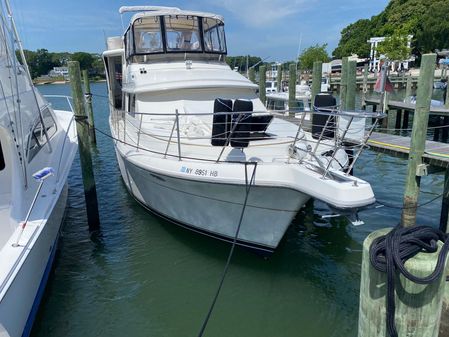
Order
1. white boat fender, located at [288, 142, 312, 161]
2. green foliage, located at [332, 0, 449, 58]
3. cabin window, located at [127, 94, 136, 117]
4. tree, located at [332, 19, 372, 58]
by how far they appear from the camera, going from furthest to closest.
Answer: tree, located at [332, 19, 372, 58] → green foliage, located at [332, 0, 449, 58] → cabin window, located at [127, 94, 136, 117] → white boat fender, located at [288, 142, 312, 161]

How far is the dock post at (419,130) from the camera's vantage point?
6566 mm

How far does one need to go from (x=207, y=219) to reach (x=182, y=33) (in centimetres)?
483

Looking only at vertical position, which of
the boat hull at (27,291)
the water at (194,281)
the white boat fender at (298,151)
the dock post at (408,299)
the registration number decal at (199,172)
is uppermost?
the white boat fender at (298,151)

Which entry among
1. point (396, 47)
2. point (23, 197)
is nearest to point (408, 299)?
point (23, 197)

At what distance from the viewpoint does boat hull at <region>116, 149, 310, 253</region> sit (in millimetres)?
5500

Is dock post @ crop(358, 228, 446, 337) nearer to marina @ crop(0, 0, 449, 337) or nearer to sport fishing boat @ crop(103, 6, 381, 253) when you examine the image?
marina @ crop(0, 0, 449, 337)

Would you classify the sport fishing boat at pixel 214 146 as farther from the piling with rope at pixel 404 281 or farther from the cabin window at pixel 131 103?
the piling with rope at pixel 404 281

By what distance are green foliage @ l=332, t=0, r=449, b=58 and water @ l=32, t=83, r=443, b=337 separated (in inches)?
1745

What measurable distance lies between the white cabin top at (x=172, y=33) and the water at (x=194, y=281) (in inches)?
144

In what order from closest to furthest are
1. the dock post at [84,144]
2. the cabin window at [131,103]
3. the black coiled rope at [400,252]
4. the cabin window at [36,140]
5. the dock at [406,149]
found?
the black coiled rope at [400,252]
the cabin window at [36,140]
the dock at [406,149]
the dock post at [84,144]
the cabin window at [131,103]

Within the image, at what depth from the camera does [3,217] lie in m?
5.28

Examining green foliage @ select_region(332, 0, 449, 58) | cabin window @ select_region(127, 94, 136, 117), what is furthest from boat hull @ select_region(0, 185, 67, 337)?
green foliage @ select_region(332, 0, 449, 58)

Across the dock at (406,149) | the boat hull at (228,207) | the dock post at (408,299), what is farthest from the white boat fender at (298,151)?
the dock post at (408,299)

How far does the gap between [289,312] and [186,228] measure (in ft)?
7.68
